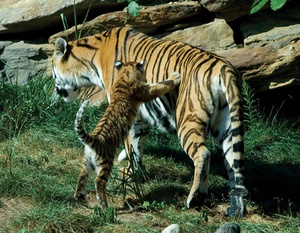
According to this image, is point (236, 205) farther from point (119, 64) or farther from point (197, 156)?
point (119, 64)

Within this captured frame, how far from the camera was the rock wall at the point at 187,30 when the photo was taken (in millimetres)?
8883

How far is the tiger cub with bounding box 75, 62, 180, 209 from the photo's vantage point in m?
6.48

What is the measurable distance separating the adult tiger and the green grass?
0.33m

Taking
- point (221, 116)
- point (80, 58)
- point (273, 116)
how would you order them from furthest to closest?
point (273, 116)
point (80, 58)
point (221, 116)

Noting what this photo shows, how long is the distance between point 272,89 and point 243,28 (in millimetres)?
893

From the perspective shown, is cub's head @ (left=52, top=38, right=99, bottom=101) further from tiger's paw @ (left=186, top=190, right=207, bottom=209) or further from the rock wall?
tiger's paw @ (left=186, top=190, right=207, bottom=209)

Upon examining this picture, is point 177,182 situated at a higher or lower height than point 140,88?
lower

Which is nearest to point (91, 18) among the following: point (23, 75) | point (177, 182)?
point (23, 75)

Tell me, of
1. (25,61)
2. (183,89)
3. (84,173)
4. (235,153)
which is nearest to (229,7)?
(183,89)

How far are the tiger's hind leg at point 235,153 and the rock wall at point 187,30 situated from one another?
7.03ft

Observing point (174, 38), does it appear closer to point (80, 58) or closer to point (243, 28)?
point (243, 28)

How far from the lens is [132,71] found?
7422 millimetres

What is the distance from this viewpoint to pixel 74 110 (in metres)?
9.11

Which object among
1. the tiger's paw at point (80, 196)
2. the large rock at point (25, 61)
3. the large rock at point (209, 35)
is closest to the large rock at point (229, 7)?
the large rock at point (209, 35)
